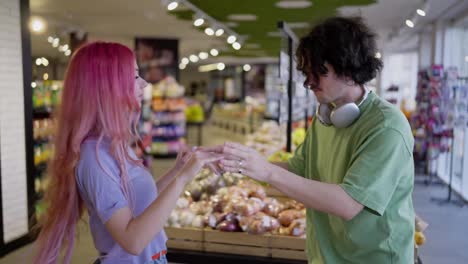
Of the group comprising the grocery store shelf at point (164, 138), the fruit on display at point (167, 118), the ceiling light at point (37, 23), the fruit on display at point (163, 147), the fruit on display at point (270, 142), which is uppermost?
the ceiling light at point (37, 23)

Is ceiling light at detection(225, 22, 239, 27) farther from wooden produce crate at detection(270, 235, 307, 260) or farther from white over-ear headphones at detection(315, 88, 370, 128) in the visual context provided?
white over-ear headphones at detection(315, 88, 370, 128)

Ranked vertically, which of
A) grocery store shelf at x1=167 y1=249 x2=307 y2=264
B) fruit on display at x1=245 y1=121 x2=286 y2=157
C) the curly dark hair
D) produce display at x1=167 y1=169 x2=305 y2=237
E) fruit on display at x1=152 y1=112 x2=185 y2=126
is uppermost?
the curly dark hair

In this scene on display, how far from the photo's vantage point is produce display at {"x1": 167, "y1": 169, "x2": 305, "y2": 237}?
3.02m

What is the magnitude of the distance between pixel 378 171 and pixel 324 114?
38cm

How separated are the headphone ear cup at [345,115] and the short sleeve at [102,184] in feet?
2.32

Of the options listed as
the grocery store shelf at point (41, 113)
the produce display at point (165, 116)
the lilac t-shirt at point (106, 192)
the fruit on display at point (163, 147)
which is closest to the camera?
the lilac t-shirt at point (106, 192)

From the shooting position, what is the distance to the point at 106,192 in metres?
1.38

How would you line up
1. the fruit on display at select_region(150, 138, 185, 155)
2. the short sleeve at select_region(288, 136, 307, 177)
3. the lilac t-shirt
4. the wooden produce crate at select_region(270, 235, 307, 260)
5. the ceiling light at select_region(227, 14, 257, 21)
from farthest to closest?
1. the fruit on display at select_region(150, 138, 185, 155)
2. the ceiling light at select_region(227, 14, 257, 21)
3. the wooden produce crate at select_region(270, 235, 307, 260)
4. the short sleeve at select_region(288, 136, 307, 177)
5. the lilac t-shirt

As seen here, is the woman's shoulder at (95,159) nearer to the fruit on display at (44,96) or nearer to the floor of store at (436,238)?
the floor of store at (436,238)

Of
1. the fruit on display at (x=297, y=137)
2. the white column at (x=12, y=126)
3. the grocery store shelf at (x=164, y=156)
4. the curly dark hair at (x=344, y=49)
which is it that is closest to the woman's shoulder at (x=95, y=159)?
the curly dark hair at (x=344, y=49)

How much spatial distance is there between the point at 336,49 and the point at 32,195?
4448 mm

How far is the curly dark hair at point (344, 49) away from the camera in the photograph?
140 cm

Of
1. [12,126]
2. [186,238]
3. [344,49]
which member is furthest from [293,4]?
[344,49]

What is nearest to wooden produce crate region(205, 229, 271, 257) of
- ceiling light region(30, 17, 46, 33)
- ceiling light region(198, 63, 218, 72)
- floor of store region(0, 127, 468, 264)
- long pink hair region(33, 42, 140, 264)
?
floor of store region(0, 127, 468, 264)
